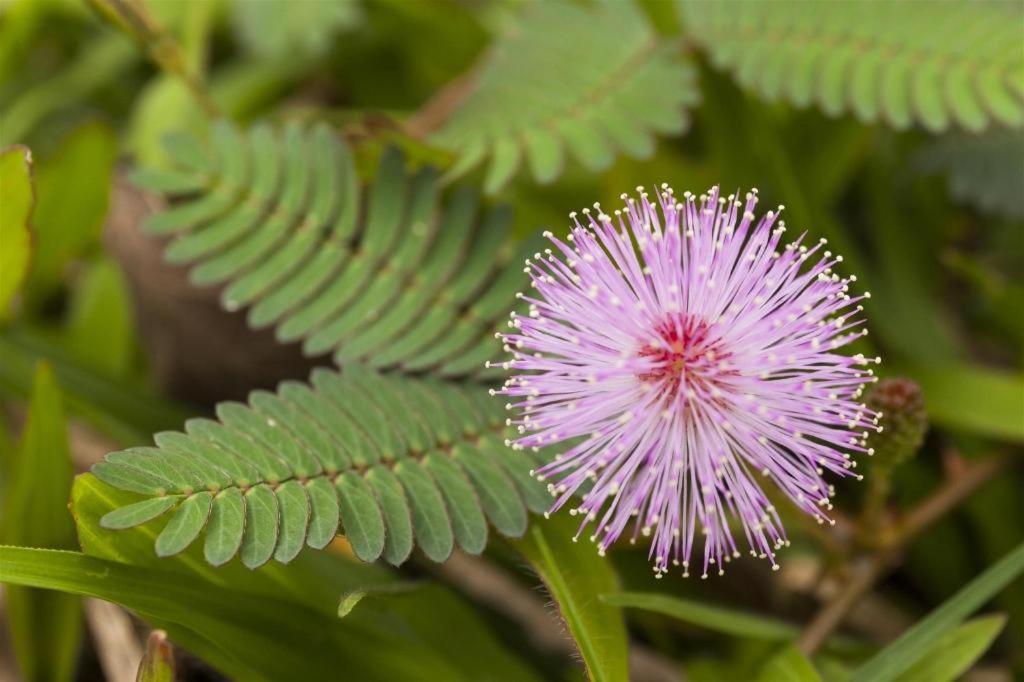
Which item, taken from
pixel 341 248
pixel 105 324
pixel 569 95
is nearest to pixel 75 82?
pixel 105 324

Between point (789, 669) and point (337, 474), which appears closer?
point (337, 474)

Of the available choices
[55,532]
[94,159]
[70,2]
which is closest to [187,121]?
[94,159]

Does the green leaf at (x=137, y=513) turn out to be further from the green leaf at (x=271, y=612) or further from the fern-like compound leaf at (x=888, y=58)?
the fern-like compound leaf at (x=888, y=58)

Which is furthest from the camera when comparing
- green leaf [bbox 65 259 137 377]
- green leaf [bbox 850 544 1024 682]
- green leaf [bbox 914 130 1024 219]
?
green leaf [bbox 65 259 137 377]

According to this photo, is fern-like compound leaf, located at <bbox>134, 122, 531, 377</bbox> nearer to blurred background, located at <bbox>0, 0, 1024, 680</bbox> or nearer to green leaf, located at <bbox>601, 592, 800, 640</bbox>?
blurred background, located at <bbox>0, 0, 1024, 680</bbox>

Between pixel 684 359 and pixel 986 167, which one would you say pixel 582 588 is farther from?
pixel 986 167

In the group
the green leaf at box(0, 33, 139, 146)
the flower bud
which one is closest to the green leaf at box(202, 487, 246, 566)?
the flower bud

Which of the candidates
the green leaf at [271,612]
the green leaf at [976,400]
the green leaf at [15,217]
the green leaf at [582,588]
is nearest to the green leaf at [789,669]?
the green leaf at [582,588]
